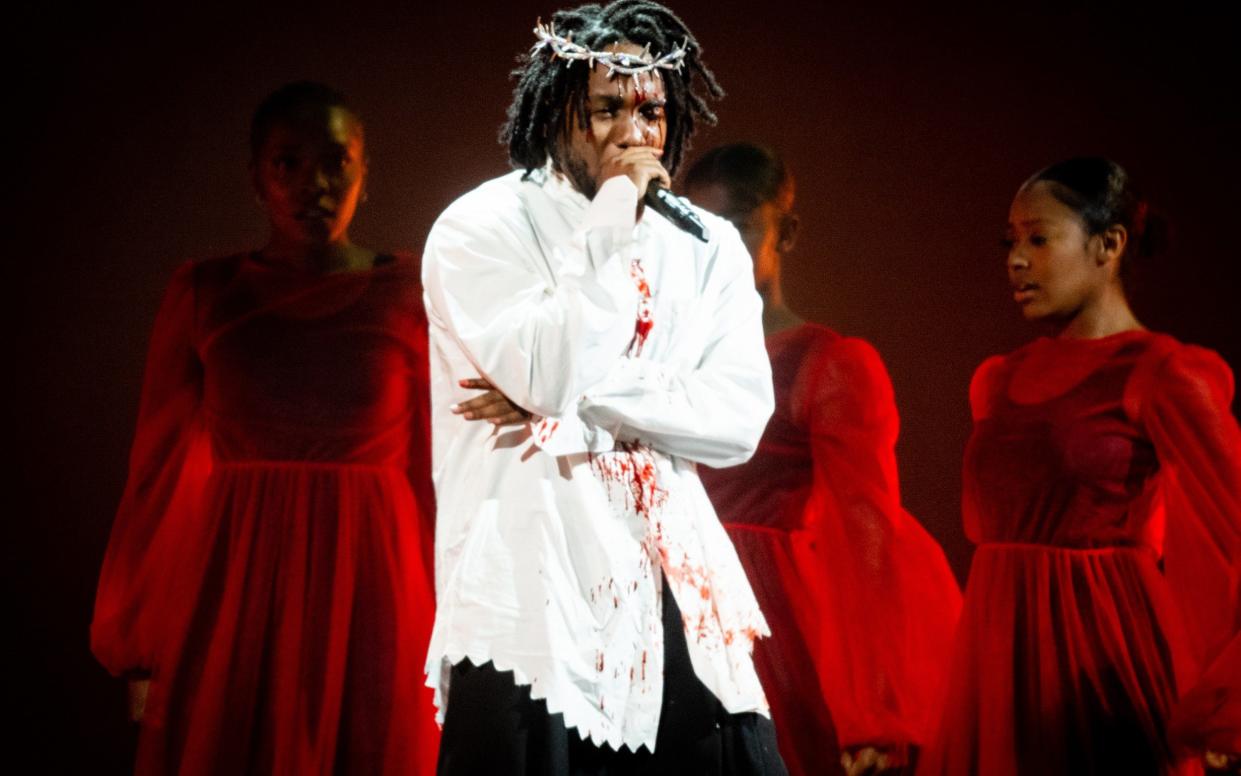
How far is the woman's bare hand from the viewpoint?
1785 millimetres

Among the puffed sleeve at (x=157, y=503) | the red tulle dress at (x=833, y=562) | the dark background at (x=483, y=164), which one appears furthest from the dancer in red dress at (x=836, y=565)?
the puffed sleeve at (x=157, y=503)

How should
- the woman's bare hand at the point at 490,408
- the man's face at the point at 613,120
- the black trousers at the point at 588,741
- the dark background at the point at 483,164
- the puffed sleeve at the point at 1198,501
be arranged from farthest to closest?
the dark background at the point at 483,164, the puffed sleeve at the point at 1198,501, the man's face at the point at 613,120, the woman's bare hand at the point at 490,408, the black trousers at the point at 588,741

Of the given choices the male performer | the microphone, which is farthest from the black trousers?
the microphone

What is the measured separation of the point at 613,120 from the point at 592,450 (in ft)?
1.41

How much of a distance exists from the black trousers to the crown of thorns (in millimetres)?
641

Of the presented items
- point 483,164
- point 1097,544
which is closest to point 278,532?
point 483,164

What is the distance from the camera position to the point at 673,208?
182cm

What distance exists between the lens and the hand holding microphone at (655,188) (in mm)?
1827

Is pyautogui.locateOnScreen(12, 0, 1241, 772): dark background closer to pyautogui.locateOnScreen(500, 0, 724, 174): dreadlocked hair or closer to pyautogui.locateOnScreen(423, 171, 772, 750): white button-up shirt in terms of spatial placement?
pyautogui.locateOnScreen(500, 0, 724, 174): dreadlocked hair

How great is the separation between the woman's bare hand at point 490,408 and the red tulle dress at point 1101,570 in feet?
4.65

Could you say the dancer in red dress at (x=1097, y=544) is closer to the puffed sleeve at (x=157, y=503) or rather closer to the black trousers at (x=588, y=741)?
the black trousers at (x=588, y=741)

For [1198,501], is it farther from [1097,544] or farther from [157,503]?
[157,503]

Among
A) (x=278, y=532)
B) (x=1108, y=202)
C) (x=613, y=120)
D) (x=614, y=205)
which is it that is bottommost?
(x=278, y=532)

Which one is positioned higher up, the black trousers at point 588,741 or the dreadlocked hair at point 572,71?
the dreadlocked hair at point 572,71
